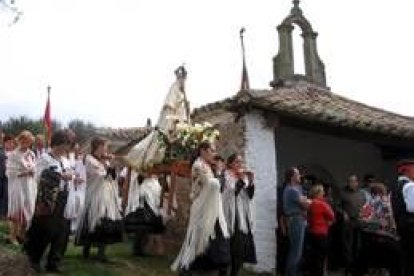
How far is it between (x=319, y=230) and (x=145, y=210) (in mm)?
2600

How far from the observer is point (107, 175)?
9672 mm

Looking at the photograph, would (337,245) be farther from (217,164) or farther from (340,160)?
(340,160)

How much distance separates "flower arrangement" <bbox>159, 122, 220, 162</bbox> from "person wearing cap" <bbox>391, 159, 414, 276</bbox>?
2.71m

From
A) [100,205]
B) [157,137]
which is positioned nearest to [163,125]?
[157,137]

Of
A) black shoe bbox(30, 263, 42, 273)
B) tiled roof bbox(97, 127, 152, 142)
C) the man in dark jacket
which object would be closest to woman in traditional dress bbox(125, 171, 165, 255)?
black shoe bbox(30, 263, 42, 273)

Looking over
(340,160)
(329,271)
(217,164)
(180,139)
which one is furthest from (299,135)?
(217,164)

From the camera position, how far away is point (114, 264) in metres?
9.75

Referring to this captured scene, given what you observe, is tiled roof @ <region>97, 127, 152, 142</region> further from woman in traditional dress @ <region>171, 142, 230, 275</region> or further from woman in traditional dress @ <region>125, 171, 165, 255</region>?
woman in traditional dress @ <region>171, 142, 230, 275</region>

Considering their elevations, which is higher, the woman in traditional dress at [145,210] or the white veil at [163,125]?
the white veil at [163,125]

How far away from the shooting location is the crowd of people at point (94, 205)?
8.63 metres

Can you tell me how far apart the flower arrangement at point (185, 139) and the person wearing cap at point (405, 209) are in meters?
2.71

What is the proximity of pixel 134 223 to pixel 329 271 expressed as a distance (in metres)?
3.52

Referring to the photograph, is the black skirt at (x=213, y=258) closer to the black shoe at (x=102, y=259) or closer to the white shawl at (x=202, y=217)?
the white shawl at (x=202, y=217)

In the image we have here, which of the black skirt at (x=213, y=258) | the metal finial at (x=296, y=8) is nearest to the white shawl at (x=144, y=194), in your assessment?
the black skirt at (x=213, y=258)
